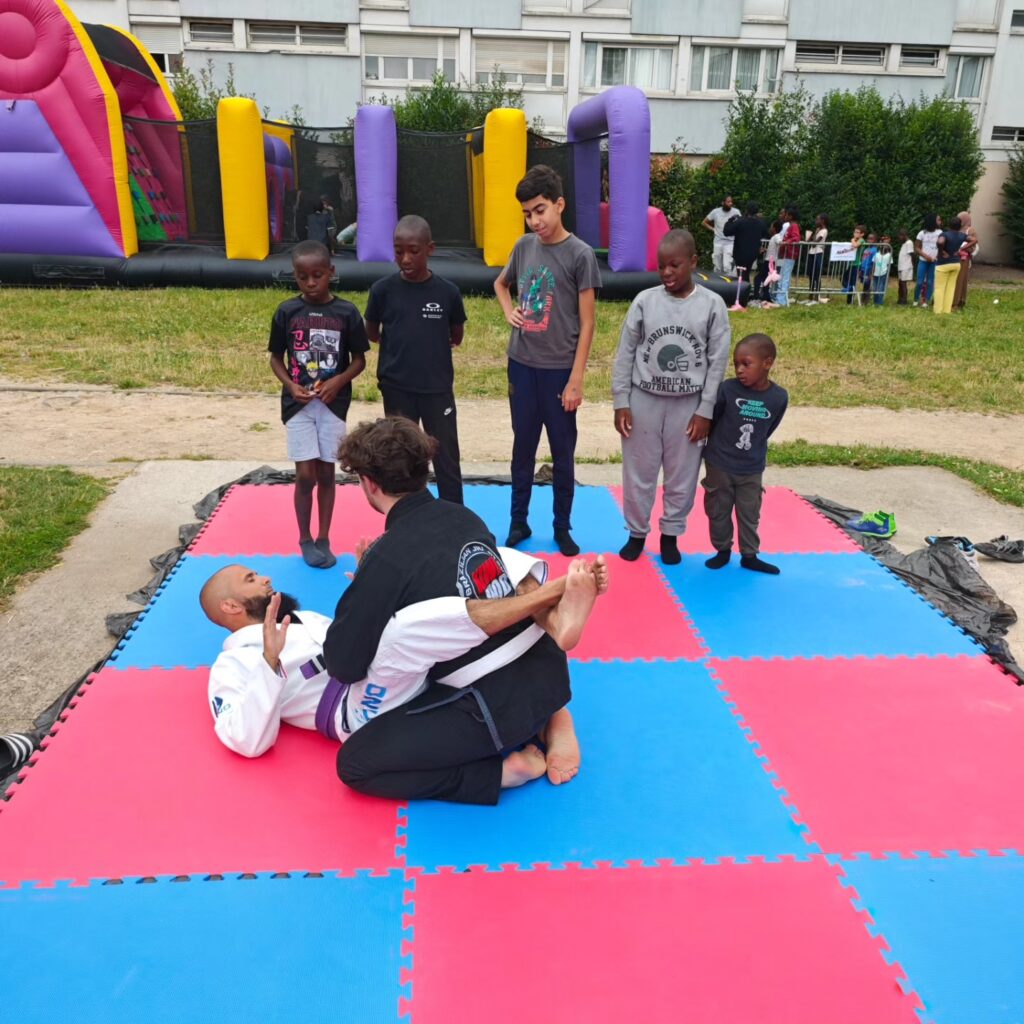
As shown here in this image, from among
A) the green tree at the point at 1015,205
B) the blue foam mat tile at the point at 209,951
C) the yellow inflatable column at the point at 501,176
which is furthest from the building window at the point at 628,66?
the blue foam mat tile at the point at 209,951

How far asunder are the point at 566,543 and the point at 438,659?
2416mm

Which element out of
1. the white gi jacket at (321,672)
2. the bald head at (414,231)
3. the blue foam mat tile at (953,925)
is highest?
the bald head at (414,231)

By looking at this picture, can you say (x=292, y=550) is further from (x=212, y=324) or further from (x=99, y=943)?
(x=212, y=324)

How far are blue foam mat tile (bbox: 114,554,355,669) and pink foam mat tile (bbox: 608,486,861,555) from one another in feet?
6.36

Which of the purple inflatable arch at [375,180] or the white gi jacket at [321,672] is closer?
the white gi jacket at [321,672]

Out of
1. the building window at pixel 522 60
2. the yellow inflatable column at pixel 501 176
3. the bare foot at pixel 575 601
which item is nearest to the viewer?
the bare foot at pixel 575 601

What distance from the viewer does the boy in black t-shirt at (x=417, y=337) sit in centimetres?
487

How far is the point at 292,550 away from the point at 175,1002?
3035 millimetres

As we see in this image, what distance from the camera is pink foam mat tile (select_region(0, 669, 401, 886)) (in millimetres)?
2797

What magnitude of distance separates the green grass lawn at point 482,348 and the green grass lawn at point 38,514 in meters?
3.06

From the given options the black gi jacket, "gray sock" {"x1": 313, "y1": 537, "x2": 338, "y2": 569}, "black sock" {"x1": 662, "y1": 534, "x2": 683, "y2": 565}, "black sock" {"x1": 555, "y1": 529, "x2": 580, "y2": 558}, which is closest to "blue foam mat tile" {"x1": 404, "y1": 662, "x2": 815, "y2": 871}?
the black gi jacket

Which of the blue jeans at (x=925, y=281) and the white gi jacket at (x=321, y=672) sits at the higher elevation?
the blue jeans at (x=925, y=281)

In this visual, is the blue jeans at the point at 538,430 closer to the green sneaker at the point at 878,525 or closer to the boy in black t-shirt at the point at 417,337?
the boy in black t-shirt at the point at 417,337

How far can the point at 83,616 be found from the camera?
4469mm
